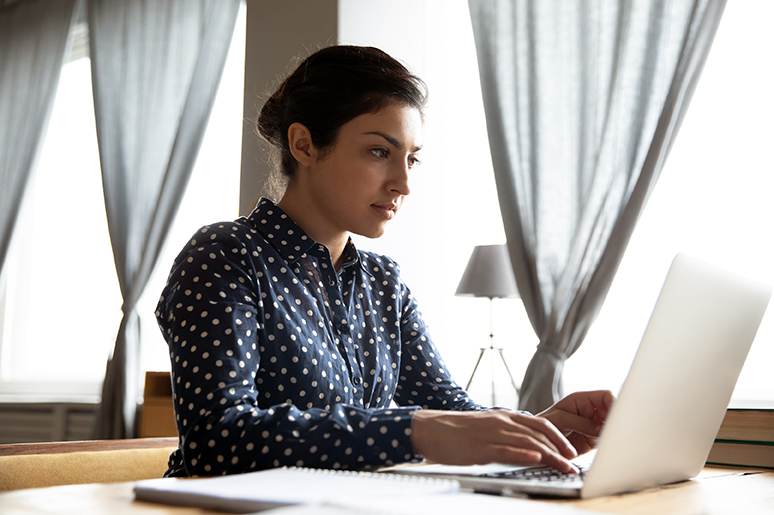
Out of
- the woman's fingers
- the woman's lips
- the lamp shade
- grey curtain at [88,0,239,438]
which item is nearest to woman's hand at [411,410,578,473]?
the woman's fingers

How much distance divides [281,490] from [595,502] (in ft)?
0.92

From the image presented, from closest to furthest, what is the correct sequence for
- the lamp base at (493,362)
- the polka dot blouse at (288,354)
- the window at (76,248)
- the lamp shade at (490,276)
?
the polka dot blouse at (288,354) < the lamp shade at (490,276) < the lamp base at (493,362) < the window at (76,248)

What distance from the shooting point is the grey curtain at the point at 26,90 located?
440cm

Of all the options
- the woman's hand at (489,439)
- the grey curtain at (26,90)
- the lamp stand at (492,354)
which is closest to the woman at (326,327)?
the woman's hand at (489,439)

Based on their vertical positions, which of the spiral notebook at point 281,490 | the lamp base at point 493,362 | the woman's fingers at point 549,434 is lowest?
the lamp base at point 493,362

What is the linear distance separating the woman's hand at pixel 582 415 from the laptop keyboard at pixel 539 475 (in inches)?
9.8

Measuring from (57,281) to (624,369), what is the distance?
3539 millimetres

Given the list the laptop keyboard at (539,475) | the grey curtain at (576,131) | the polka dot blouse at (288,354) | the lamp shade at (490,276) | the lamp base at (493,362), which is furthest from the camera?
the lamp base at (493,362)

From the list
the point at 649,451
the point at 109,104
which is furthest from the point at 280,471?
the point at 109,104

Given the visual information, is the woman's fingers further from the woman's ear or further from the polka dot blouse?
the woman's ear

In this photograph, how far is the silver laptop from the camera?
0.63 meters

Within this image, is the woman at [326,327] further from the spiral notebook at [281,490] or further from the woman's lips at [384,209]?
the spiral notebook at [281,490]

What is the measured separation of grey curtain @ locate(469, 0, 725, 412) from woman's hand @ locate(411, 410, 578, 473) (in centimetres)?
158

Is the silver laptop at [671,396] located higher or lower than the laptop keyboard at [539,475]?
higher
